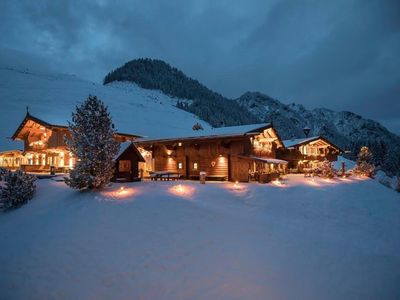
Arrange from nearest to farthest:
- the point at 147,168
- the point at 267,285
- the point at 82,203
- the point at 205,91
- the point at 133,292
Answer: the point at 133,292 < the point at 267,285 < the point at 82,203 < the point at 147,168 < the point at 205,91

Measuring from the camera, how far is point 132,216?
1368 centimetres

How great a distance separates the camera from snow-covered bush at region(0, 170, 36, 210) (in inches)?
646

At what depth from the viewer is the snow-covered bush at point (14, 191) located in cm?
1641

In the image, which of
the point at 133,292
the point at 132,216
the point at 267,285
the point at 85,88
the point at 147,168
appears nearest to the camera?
the point at 133,292

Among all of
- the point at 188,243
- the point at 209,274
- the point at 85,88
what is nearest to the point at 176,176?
the point at 188,243

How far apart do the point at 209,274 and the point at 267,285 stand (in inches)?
84.4

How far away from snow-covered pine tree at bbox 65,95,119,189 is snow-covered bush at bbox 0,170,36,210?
281 centimetres

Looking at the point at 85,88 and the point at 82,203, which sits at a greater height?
the point at 85,88

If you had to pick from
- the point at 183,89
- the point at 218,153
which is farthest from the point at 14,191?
the point at 183,89

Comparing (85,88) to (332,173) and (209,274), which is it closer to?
(332,173)

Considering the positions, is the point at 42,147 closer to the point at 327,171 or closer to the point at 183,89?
the point at 327,171

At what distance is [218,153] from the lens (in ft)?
85.8

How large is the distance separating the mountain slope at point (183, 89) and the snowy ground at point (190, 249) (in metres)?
104

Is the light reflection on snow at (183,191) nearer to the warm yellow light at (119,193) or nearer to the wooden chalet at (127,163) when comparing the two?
the warm yellow light at (119,193)
